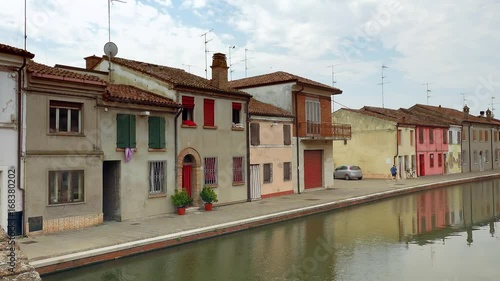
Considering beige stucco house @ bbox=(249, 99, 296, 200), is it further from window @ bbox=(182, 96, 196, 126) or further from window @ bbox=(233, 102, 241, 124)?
window @ bbox=(182, 96, 196, 126)

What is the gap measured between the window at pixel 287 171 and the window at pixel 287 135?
4.28ft

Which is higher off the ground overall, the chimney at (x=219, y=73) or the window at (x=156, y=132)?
the chimney at (x=219, y=73)

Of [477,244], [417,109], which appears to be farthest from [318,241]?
[417,109]

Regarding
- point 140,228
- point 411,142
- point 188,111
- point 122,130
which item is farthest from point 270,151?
point 411,142

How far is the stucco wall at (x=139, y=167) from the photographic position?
54.5 ft

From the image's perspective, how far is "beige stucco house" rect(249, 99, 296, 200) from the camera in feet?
78.2

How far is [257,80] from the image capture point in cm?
2923

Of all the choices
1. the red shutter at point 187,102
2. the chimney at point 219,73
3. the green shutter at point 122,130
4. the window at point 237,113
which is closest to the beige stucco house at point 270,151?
the window at point 237,113

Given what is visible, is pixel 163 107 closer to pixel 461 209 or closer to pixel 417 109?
pixel 461 209

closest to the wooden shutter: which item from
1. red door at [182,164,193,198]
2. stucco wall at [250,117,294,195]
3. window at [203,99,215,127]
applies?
window at [203,99,215,127]

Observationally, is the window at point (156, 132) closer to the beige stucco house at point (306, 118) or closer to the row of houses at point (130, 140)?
→ the row of houses at point (130, 140)

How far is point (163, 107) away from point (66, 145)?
457 centimetres

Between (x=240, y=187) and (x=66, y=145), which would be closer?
(x=66, y=145)

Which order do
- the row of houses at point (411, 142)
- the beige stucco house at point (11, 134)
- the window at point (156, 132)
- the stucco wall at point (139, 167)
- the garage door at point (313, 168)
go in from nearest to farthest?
1. the beige stucco house at point (11, 134)
2. the stucco wall at point (139, 167)
3. the window at point (156, 132)
4. the garage door at point (313, 168)
5. the row of houses at point (411, 142)
